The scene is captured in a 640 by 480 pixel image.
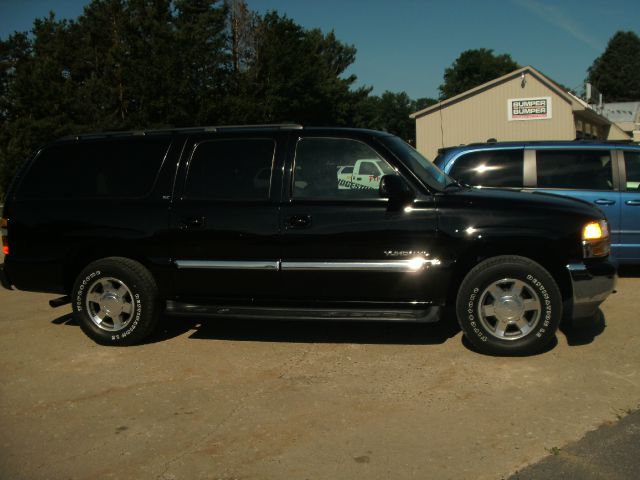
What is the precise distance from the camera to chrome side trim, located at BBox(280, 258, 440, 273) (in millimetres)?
5148

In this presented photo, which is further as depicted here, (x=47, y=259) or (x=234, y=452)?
(x=47, y=259)

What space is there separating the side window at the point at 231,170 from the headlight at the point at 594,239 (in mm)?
2531

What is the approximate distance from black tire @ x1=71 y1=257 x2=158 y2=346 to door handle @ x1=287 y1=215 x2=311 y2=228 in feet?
4.46

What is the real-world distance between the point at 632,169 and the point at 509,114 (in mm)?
31521

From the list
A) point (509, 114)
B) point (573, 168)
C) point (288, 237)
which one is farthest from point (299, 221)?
point (509, 114)

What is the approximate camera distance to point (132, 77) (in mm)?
46781

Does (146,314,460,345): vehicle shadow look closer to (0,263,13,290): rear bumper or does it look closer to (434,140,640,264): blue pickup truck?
(0,263,13,290): rear bumper

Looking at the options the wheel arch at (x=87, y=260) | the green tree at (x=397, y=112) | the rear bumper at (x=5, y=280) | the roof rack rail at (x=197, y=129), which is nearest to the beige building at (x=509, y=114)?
the roof rack rail at (x=197, y=129)

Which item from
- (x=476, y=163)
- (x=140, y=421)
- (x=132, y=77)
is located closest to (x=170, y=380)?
(x=140, y=421)

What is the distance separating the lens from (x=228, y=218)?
5.41 meters

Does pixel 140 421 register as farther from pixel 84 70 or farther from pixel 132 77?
pixel 84 70

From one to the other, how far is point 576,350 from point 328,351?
2024mm

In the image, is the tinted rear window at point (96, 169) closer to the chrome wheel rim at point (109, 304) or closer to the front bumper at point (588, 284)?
the chrome wheel rim at point (109, 304)

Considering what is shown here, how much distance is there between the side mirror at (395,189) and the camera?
5.10 metres
